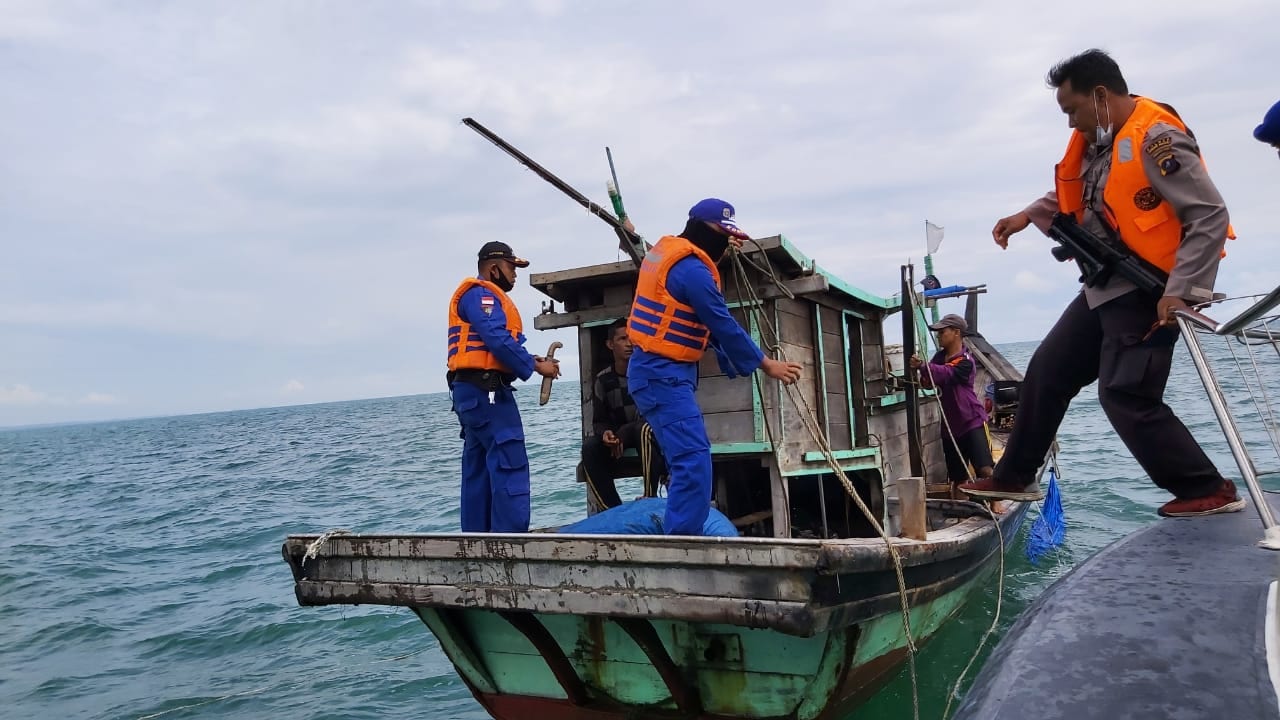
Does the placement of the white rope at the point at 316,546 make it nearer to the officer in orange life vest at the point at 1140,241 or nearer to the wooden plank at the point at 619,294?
the wooden plank at the point at 619,294

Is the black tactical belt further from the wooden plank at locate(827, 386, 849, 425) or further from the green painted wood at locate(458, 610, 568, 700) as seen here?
the wooden plank at locate(827, 386, 849, 425)

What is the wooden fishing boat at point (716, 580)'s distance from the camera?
3242 millimetres

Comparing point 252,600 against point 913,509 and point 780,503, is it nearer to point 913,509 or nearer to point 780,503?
Result: point 780,503

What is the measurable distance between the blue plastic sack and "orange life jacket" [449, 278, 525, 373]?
108 cm

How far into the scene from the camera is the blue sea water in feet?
20.5

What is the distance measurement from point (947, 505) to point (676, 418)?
132 inches

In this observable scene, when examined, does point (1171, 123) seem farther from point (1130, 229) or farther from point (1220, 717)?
point (1220, 717)

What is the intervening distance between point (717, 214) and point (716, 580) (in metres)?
2.03

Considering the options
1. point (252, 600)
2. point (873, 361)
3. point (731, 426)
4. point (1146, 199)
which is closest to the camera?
point (1146, 199)

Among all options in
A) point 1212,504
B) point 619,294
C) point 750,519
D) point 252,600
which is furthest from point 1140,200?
point 252,600

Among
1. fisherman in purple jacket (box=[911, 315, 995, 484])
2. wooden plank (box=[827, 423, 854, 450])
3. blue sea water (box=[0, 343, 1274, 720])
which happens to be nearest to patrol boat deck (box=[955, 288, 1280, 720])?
blue sea water (box=[0, 343, 1274, 720])

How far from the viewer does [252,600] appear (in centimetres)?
937

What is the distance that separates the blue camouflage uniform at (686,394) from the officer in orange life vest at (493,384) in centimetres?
97

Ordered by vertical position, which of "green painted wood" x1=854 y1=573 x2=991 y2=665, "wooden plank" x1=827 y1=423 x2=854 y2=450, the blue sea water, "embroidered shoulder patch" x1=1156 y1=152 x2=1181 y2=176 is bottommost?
the blue sea water
